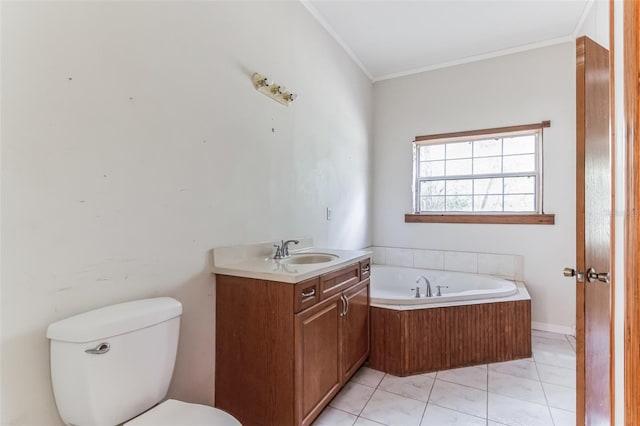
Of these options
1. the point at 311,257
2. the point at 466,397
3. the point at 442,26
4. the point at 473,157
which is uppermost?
the point at 442,26

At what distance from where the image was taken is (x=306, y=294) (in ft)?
5.07

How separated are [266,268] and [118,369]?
0.73 meters

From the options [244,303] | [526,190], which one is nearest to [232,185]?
[244,303]

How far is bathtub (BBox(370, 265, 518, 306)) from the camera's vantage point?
2416 mm

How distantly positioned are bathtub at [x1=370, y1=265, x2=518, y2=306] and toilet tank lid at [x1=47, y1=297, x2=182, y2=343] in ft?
5.01

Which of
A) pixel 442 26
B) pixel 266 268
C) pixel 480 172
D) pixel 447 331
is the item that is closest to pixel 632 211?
pixel 266 268

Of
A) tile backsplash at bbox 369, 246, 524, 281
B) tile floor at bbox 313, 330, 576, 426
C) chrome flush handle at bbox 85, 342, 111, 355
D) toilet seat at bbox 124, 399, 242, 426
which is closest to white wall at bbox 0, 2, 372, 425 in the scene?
chrome flush handle at bbox 85, 342, 111, 355

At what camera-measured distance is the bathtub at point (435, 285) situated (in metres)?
2.42

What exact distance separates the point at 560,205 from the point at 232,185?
2.98 meters

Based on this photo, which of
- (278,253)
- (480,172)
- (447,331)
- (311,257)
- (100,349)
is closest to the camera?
(100,349)

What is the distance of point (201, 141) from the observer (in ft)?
5.23

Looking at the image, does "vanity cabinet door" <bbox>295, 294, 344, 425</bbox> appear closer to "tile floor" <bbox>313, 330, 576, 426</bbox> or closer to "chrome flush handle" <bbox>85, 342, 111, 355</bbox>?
"tile floor" <bbox>313, 330, 576, 426</bbox>

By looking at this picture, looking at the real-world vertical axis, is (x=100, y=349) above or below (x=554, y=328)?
above

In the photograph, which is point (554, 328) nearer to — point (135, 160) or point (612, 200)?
point (612, 200)
